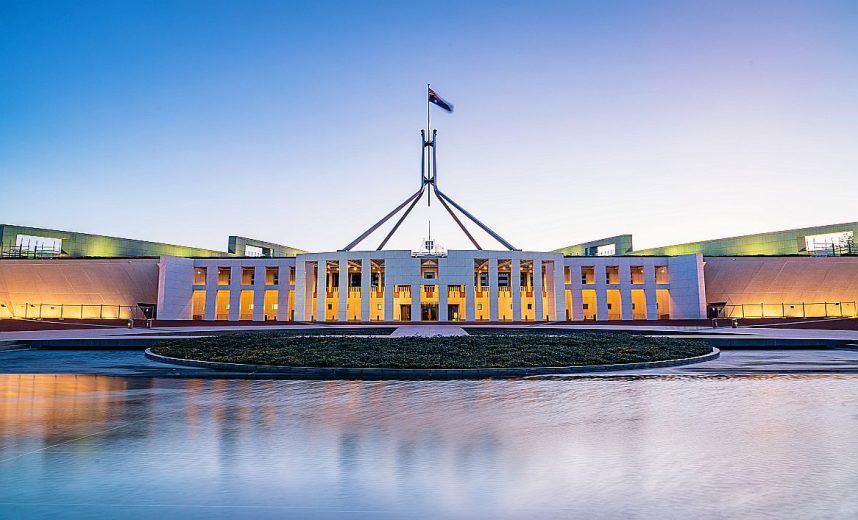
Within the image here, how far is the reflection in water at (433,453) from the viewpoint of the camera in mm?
4301

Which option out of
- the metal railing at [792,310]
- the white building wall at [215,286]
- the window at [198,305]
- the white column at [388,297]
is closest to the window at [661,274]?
the metal railing at [792,310]

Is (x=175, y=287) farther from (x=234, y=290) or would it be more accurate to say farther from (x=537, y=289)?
(x=537, y=289)

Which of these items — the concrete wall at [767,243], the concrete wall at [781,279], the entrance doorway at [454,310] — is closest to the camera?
the concrete wall at [781,279]

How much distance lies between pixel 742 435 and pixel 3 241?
66985 millimetres

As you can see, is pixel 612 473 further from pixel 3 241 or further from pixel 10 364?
pixel 3 241

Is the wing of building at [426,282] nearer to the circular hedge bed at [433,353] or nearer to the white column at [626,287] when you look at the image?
the white column at [626,287]

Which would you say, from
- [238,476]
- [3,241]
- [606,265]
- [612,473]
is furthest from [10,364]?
[606,265]

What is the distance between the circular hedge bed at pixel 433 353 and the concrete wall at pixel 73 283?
126ft

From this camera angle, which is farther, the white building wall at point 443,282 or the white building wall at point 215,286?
the white building wall at point 215,286

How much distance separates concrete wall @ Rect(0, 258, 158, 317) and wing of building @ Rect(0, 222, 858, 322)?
4.1 inches

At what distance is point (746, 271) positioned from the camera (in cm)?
5538

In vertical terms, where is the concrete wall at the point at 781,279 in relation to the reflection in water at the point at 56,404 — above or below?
above

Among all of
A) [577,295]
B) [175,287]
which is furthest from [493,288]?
[175,287]

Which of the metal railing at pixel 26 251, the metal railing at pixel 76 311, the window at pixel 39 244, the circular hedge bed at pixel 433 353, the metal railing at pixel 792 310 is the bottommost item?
the circular hedge bed at pixel 433 353
